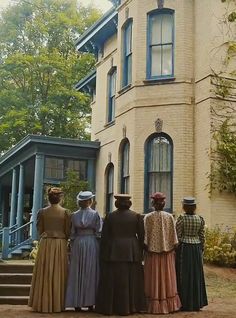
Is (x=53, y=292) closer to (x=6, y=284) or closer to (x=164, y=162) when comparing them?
(x=6, y=284)

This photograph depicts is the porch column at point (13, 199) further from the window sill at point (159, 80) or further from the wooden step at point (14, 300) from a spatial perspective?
the wooden step at point (14, 300)

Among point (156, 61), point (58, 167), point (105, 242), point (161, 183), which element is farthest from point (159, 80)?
point (105, 242)

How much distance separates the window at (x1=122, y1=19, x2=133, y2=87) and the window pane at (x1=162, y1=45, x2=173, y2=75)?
140 cm

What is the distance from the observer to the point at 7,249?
61.6 feet

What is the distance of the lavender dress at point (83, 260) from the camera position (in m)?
8.37

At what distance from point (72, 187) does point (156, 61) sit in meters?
5.20

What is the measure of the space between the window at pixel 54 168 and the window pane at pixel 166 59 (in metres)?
5.88

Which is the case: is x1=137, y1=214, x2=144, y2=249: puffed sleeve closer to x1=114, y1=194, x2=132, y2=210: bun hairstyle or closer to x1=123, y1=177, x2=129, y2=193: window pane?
x1=114, y1=194, x2=132, y2=210: bun hairstyle

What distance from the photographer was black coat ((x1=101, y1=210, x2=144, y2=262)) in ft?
27.4

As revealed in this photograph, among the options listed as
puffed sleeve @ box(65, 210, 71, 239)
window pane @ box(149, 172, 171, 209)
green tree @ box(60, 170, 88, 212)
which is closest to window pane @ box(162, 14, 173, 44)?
window pane @ box(149, 172, 171, 209)

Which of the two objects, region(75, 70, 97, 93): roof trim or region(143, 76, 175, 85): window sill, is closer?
region(143, 76, 175, 85): window sill

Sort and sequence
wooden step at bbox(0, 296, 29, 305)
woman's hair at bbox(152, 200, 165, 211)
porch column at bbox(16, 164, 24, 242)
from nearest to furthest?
woman's hair at bbox(152, 200, 165, 211) → wooden step at bbox(0, 296, 29, 305) → porch column at bbox(16, 164, 24, 242)

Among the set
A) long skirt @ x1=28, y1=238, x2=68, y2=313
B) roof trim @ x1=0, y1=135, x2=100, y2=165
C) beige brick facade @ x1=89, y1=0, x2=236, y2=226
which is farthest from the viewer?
roof trim @ x1=0, y1=135, x2=100, y2=165

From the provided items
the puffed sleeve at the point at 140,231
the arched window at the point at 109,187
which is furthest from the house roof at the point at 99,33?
the puffed sleeve at the point at 140,231
